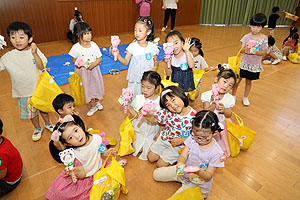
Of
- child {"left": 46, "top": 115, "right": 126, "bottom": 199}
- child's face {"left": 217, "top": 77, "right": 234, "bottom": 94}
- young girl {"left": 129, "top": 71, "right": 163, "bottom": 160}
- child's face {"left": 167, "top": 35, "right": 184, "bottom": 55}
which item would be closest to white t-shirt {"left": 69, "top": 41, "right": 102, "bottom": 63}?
young girl {"left": 129, "top": 71, "right": 163, "bottom": 160}

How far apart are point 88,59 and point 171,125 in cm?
153

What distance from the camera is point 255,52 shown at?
2.85 meters

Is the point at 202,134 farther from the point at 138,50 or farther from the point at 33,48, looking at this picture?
the point at 33,48

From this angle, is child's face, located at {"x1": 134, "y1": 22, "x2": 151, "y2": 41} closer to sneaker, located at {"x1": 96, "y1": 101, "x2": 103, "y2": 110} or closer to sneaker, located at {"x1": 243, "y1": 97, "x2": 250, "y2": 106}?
sneaker, located at {"x1": 96, "y1": 101, "x2": 103, "y2": 110}

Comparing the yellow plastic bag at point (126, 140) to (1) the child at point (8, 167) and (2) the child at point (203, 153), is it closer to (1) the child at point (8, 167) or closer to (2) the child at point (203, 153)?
(2) the child at point (203, 153)

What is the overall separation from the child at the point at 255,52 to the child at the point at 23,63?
2.77 metres

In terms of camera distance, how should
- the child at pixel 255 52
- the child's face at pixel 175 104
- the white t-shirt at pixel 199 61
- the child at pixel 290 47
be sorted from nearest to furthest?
the child's face at pixel 175 104 < the child at pixel 255 52 < the white t-shirt at pixel 199 61 < the child at pixel 290 47

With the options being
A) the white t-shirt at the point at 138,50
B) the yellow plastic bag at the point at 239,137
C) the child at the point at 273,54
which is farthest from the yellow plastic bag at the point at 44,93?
the child at the point at 273,54

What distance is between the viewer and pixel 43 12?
19.6 ft

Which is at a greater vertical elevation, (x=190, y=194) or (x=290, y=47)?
(x=290, y=47)

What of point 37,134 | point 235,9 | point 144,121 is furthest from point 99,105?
point 235,9

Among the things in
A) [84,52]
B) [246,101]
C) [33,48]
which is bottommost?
[246,101]

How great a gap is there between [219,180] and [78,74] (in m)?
2.23

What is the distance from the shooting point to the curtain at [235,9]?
30.8 feet
